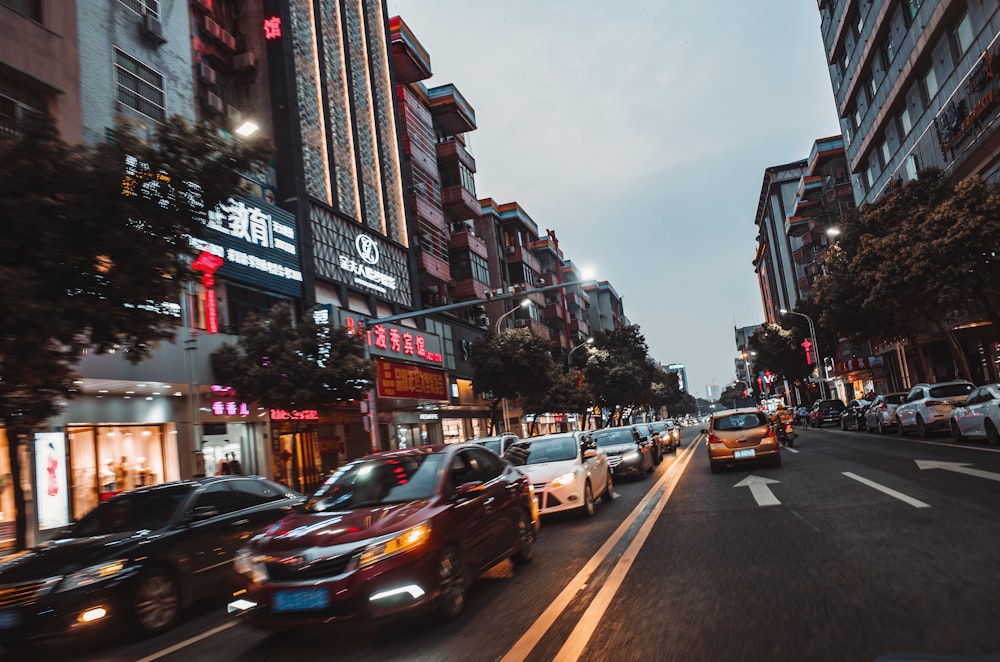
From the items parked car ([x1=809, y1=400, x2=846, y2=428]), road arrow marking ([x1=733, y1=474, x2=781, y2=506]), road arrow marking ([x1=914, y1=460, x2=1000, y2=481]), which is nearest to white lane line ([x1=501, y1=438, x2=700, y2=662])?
road arrow marking ([x1=733, y1=474, x2=781, y2=506])

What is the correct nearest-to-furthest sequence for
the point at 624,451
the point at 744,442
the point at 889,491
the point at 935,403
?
the point at 889,491 < the point at 744,442 < the point at 624,451 < the point at 935,403

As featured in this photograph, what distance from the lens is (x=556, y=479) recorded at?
11.6 metres

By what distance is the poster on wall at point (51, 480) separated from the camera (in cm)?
1652

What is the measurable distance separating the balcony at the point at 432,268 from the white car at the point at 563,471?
27.7m

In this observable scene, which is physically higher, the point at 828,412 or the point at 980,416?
the point at 980,416

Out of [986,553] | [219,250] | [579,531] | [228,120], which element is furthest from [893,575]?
[228,120]

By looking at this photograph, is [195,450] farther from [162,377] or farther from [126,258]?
[126,258]

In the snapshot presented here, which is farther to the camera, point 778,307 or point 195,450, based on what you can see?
point 778,307

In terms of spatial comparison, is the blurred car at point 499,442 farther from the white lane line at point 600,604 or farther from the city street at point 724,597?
the white lane line at point 600,604

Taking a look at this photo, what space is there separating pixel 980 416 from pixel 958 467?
5.28 meters

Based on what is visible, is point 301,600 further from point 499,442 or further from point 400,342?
point 400,342

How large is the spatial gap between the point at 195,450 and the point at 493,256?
39361mm

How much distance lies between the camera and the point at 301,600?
5434 millimetres

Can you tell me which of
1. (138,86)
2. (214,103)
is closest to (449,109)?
(214,103)
